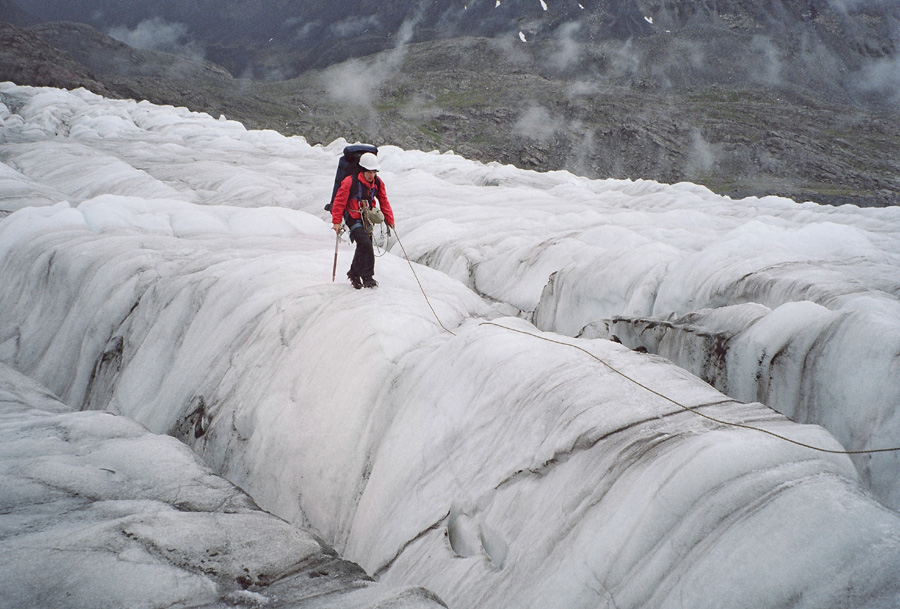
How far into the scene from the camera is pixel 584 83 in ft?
384

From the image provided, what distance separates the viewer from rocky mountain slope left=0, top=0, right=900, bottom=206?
276 feet

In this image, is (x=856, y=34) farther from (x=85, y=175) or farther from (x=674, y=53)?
(x=85, y=175)

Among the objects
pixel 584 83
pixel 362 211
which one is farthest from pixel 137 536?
pixel 584 83

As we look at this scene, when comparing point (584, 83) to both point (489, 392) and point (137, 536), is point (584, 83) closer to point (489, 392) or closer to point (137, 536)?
point (489, 392)

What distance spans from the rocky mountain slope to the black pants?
69443 millimetres

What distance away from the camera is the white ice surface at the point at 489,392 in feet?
10.7

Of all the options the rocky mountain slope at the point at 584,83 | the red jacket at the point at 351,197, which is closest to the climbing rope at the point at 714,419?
the red jacket at the point at 351,197

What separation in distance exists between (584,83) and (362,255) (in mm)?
124169

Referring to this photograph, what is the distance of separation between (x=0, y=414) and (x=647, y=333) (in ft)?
27.0

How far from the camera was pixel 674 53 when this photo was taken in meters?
138

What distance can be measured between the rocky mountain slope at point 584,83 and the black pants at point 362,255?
228 feet

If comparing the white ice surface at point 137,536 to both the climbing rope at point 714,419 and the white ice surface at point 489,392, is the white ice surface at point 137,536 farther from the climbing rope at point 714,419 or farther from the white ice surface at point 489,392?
the climbing rope at point 714,419

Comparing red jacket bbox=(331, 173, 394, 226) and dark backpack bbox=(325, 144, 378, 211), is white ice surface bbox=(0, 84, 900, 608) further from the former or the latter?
dark backpack bbox=(325, 144, 378, 211)

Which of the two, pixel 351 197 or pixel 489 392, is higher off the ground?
pixel 351 197
